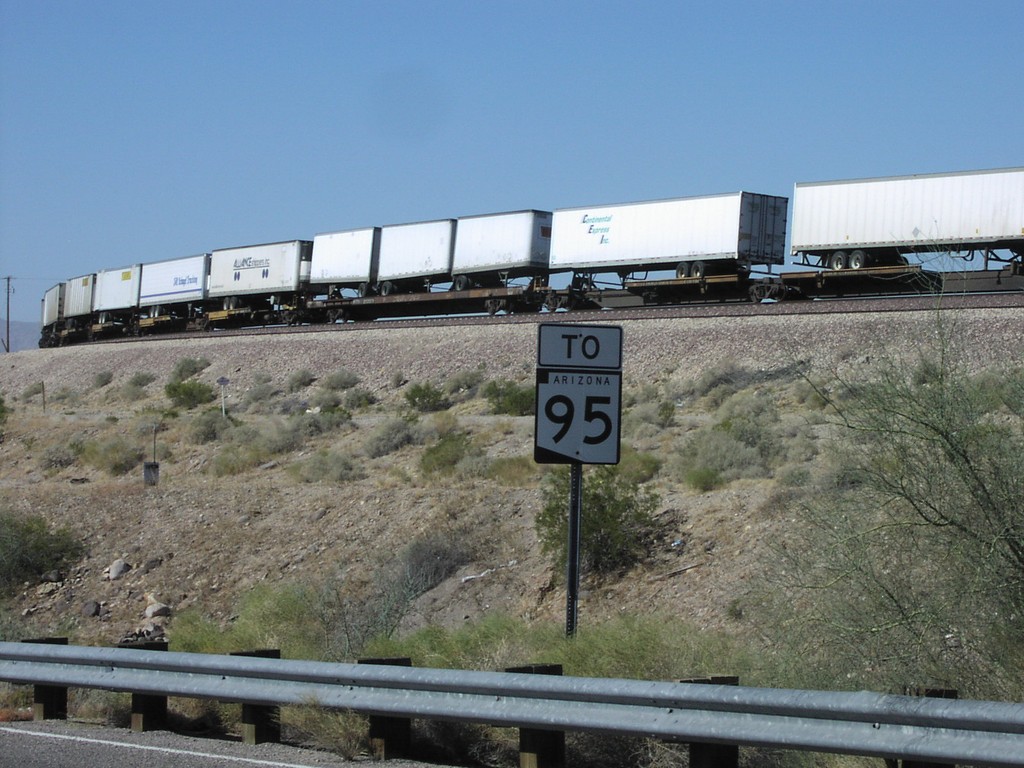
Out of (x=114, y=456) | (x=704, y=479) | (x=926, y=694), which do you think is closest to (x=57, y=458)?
(x=114, y=456)

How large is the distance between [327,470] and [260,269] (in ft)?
91.1

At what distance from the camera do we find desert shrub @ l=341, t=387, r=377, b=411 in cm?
3591

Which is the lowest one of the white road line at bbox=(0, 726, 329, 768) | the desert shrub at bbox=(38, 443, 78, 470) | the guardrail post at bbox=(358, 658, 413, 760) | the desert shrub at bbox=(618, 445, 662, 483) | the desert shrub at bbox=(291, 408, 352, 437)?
the white road line at bbox=(0, 726, 329, 768)

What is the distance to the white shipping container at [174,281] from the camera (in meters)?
55.5

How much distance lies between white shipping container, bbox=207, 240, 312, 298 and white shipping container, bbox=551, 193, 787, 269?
14.6 m

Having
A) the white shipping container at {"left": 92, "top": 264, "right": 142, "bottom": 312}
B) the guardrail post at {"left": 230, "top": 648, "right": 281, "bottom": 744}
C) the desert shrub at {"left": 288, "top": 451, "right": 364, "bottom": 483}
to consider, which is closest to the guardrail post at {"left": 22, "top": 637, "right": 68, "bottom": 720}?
the guardrail post at {"left": 230, "top": 648, "right": 281, "bottom": 744}

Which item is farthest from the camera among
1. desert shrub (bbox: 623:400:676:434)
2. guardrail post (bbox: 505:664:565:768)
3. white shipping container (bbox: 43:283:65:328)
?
white shipping container (bbox: 43:283:65:328)

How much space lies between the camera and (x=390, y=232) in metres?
47.0

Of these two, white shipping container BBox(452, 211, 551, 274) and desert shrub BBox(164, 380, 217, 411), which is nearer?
desert shrub BBox(164, 380, 217, 411)

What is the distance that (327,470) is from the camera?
25.6 m

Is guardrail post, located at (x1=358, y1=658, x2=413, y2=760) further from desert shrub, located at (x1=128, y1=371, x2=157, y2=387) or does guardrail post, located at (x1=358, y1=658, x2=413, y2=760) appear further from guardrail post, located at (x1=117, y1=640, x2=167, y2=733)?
desert shrub, located at (x1=128, y1=371, x2=157, y2=387)

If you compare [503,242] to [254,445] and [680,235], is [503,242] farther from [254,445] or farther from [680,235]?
[254,445]

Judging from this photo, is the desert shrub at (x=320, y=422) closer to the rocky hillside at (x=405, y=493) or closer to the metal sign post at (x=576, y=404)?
the rocky hillside at (x=405, y=493)

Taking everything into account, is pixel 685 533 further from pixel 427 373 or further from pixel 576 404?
pixel 427 373
